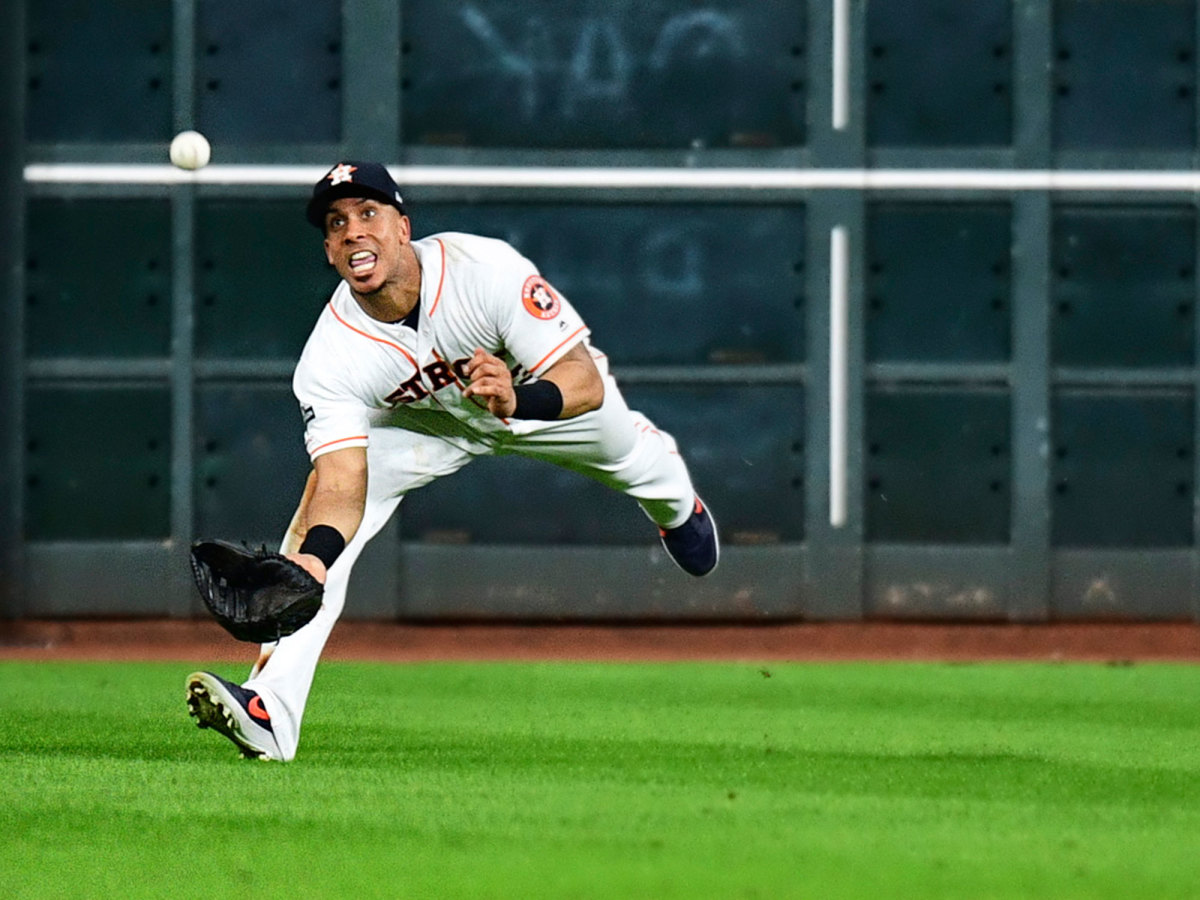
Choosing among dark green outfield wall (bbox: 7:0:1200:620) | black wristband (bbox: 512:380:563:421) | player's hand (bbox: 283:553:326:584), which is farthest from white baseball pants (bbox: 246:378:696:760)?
dark green outfield wall (bbox: 7:0:1200:620)

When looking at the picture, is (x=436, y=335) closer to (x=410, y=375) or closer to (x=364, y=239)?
(x=410, y=375)

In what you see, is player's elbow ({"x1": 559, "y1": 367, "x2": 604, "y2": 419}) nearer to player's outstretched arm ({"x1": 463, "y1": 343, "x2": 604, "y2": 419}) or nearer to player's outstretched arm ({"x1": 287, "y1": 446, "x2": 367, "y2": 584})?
player's outstretched arm ({"x1": 463, "y1": 343, "x2": 604, "y2": 419})

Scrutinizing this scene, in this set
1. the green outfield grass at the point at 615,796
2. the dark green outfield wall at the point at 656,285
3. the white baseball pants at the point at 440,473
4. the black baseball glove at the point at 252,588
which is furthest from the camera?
the dark green outfield wall at the point at 656,285

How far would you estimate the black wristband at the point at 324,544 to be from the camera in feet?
19.1

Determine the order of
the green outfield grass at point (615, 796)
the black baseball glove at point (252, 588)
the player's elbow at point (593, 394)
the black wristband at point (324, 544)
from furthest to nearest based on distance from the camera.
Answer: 1. the player's elbow at point (593, 394)
2. the black wristband at point (324, 544)
3. the black baseball glove at point (252, 588)
4. the green outfield grass at point (615, 796)

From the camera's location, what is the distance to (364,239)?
20.0 feet

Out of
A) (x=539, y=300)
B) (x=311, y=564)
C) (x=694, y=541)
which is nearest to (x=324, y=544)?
(x=311, y=564)

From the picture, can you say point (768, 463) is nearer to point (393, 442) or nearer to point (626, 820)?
point (393, 442)

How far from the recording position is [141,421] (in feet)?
36.7

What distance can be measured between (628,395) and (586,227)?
2.95ft

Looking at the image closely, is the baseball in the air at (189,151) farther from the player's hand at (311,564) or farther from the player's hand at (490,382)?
the player's hand at (490,382)

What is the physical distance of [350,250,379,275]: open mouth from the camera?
6121mm

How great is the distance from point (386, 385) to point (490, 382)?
1003 millimetres

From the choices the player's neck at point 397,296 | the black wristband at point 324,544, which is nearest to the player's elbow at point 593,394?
the player's neck at point 397,296
